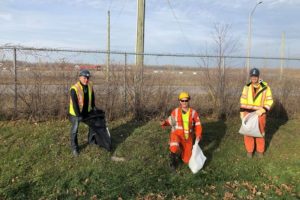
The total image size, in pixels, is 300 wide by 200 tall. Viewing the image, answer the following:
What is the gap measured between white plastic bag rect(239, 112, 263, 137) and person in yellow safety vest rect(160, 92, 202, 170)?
134 centimetres

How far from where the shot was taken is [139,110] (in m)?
11.0

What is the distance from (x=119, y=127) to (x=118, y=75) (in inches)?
58.5

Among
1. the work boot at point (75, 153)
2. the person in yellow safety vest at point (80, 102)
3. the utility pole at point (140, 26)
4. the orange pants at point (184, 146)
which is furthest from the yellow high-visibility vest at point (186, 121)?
the utility pole at point (140, 26)

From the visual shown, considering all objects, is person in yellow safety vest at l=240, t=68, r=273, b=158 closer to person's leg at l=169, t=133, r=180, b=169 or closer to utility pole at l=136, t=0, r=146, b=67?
person's leg at l=169, t=133, r=180, b=169

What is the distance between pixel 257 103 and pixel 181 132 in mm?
1932

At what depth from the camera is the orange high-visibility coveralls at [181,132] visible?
7773 mm

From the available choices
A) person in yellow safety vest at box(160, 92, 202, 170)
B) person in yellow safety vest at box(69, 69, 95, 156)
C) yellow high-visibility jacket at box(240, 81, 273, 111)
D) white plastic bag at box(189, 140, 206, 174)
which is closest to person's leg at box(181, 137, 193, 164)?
person in yellow safety vest at box(160, 92, 202, 170)

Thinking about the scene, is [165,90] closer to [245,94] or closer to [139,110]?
[139,110]

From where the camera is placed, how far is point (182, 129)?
7.87 metres

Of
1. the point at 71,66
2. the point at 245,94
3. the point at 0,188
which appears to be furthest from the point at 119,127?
the point at 0,188

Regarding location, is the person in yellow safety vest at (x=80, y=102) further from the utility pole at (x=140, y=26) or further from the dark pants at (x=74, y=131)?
the utility pole at (x=140, y=26)

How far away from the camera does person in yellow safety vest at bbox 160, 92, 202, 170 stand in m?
7.75

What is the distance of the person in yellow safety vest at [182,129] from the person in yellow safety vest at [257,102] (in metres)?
1.51

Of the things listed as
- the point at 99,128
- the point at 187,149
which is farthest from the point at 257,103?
the point at 99,128
